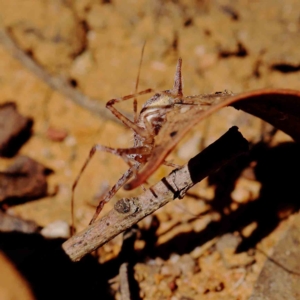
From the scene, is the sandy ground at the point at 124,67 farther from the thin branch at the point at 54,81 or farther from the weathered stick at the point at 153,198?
the weathered stick at the point at 153,198

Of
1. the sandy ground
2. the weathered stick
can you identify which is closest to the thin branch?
the sandy ground

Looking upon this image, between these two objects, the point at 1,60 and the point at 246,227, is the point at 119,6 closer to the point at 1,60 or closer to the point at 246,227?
the point at 1,60

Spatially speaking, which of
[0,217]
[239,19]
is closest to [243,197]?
[0,217]

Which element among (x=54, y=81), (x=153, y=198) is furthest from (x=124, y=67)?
(x=153, y=198)

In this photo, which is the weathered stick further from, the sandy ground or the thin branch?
the thin branch

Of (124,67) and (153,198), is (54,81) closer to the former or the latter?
(124,67)

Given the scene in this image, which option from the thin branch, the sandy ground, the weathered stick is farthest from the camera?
the thin branch

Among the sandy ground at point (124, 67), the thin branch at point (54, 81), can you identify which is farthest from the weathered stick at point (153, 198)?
the thin branch at point (54, 81)

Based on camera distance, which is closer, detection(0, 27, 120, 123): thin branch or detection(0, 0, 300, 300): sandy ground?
detection(0, 0, 300, 300): sandy ground
